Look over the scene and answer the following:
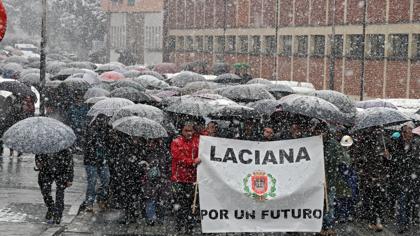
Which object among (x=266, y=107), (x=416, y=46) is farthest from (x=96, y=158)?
(x=416, y=46)

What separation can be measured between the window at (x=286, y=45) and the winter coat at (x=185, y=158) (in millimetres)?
43214

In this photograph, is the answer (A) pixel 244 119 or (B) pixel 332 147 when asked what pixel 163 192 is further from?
(B) pixel 332 147

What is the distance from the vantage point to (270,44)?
57781 mm

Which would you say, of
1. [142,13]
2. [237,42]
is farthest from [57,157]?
[142,13]

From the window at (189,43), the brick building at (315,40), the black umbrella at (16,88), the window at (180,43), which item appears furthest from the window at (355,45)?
the window at (180,43)

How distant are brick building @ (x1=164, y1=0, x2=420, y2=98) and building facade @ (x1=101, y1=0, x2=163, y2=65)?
7.02m

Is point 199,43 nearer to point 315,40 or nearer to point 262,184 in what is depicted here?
point 315,40

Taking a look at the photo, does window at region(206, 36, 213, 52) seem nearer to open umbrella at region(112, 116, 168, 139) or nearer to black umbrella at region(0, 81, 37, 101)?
black umbrella at region(0, 81, 37, 101)

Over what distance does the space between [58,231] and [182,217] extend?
1648mm

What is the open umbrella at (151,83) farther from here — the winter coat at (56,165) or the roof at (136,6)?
the roof at (136,6)

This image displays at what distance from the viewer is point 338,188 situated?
1224 cm

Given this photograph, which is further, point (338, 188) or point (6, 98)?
point (6, 98)

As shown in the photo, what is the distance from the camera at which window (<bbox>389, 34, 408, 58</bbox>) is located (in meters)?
41.7

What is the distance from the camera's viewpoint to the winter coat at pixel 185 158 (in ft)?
38.7
